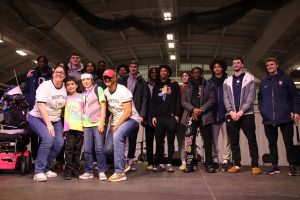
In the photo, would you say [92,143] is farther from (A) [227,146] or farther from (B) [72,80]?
(A) [227,146]

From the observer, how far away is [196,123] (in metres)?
4.51

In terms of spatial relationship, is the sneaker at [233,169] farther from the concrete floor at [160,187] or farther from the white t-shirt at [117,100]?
the white t-shirt at [117,100]

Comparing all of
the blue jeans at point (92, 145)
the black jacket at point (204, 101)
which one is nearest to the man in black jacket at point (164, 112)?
the black jacket at point (204, 101)

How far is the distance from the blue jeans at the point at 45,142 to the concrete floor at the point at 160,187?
0.71 ft

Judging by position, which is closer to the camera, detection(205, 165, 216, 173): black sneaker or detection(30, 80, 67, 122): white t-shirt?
detection(30, 80, 67, 122): white t-shirt

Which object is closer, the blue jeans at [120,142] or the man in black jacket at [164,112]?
the blue jeans at [120,142]

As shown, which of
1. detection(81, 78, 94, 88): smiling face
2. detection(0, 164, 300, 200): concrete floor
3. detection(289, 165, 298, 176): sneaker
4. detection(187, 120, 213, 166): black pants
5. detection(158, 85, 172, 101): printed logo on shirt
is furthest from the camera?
detection(158, 85, 172, 101): printed logo on shirt

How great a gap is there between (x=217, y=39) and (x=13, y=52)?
6281mm

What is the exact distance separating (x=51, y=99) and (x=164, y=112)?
1494mm

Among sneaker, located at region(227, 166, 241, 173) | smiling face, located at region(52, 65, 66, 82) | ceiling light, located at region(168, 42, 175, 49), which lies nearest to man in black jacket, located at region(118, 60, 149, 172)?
smiling face, located at region(52, 65, 66, 82)

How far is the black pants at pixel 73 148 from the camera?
3.91 meters

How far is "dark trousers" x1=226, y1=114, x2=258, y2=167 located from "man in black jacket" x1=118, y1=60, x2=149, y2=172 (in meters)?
1.17

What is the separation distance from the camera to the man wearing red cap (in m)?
3.81

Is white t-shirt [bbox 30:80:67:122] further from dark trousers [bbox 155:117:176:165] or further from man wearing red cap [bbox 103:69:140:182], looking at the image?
dark trousers [bbox 155:117:176:165]
